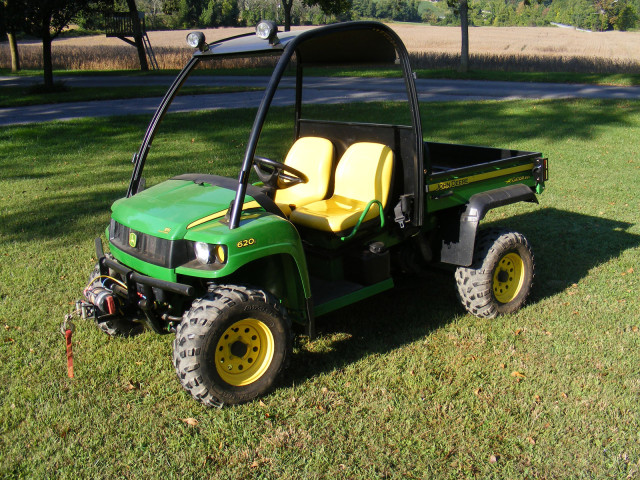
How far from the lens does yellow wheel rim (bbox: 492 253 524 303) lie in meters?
4.77

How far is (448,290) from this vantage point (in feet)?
17.5

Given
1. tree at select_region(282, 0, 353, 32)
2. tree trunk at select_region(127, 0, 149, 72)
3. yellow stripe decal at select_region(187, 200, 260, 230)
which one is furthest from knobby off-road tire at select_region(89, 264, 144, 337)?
tree trunk at select_region(127, 0, 149, 72)

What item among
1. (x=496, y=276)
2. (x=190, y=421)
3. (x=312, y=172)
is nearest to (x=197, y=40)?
(x=312, y=172)

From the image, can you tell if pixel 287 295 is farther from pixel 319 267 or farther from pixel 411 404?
pixel 411 404

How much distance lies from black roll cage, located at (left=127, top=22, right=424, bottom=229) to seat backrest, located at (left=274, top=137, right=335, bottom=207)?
59 centimetres

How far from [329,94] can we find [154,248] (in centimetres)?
1468

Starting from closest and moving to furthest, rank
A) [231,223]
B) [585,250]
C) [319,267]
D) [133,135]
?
1. [231,223]
2. [319,267]
3. [585,250]
4. [133,135]

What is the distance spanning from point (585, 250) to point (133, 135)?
9110mm

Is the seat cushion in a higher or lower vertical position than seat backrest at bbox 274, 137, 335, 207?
lower

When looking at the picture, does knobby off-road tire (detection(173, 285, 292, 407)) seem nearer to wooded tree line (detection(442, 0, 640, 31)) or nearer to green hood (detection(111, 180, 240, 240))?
green hood (detection(111, 180, 240, 240))

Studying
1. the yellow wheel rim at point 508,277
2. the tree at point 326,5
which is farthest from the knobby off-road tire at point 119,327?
the tree at point 326,5

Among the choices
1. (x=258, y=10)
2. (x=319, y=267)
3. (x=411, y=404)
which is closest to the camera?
(x=411, y=404)

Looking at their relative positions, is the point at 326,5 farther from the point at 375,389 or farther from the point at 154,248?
the point at 375,389

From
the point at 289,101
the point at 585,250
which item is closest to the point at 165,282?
the point at 585,250
